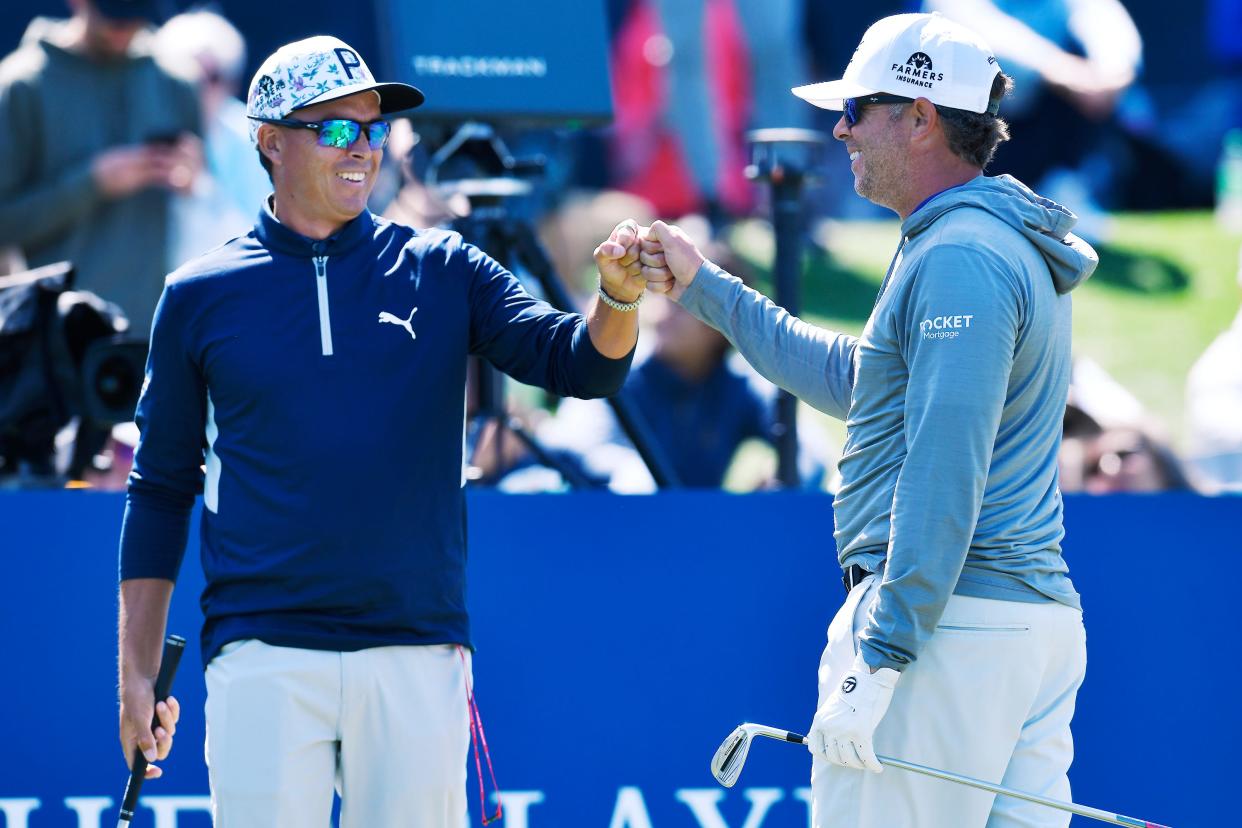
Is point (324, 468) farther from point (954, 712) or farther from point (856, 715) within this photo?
point (954, 712)

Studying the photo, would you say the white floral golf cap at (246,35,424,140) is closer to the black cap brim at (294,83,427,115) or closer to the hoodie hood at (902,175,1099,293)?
the black cap brim at (294,83,427,115)

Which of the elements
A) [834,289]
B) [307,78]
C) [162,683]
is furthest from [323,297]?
[834,289]

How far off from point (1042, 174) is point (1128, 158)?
710 mm

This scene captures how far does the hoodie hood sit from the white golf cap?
0.15m

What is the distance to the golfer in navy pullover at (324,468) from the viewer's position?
307 cm

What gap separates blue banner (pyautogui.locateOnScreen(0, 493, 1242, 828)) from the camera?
3.99 m

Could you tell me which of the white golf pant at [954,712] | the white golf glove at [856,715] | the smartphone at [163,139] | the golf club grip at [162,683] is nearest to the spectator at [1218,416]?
the white golf pant at [954,712]

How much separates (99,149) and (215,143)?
2.70 ft

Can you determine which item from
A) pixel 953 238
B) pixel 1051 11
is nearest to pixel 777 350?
pixel 953 238

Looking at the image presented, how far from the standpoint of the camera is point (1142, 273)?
29.6 ft

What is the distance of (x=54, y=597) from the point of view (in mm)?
3986

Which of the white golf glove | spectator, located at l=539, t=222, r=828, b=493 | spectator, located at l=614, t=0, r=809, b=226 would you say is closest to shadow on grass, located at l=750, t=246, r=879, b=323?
spectator, located at l=614, t=0, r=809, b=226

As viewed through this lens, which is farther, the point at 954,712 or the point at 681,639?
the point at 681,639

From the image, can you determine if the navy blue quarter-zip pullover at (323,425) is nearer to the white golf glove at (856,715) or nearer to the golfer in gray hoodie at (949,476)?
the golfer in gray hoodie at (949,476)
